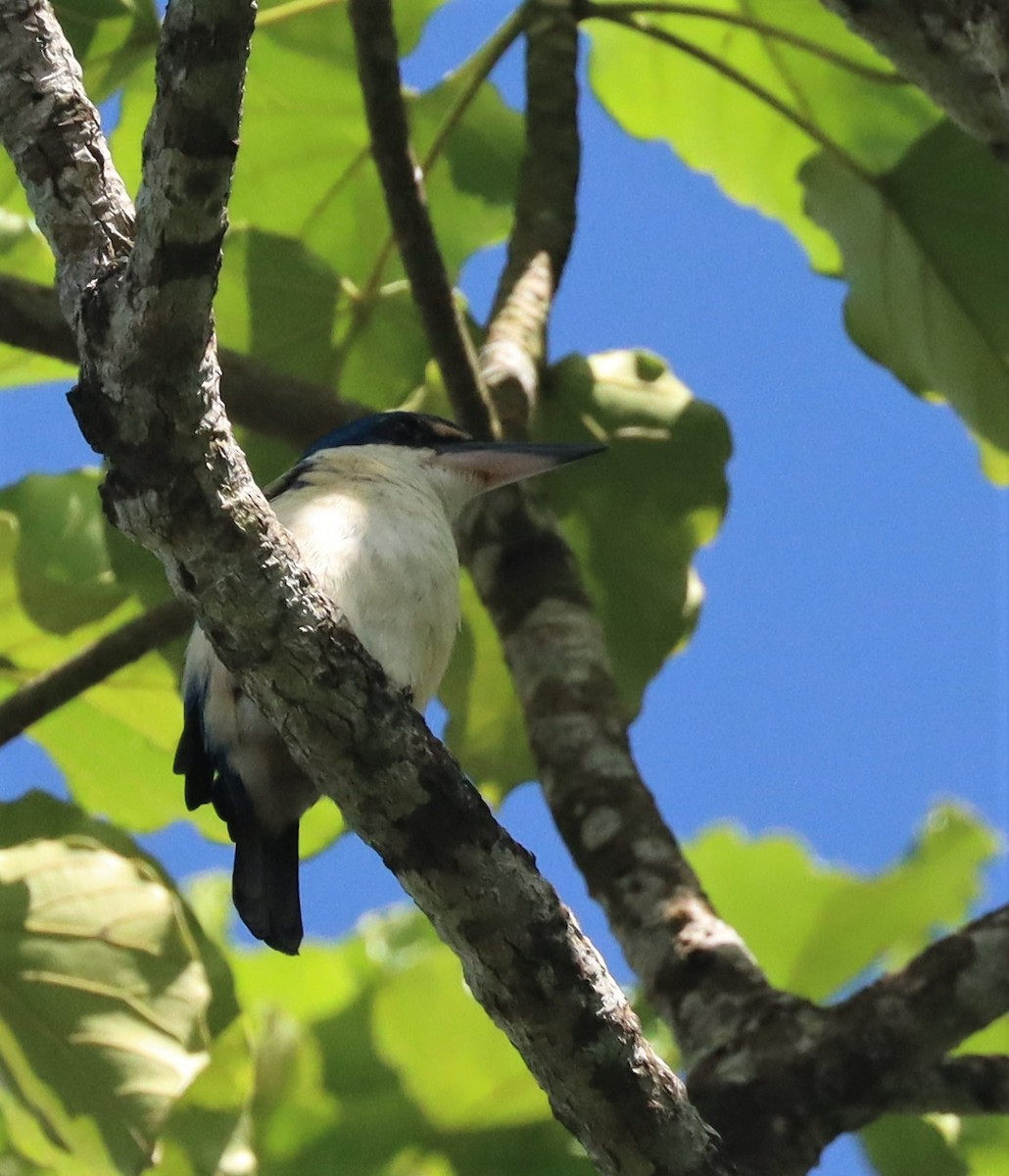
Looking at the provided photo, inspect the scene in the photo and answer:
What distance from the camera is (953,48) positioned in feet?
7.88

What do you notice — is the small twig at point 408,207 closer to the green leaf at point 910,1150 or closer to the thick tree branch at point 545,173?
the thick tree branch at point 545,173

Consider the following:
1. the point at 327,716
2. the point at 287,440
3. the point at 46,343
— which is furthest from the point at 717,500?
the point at 327,716

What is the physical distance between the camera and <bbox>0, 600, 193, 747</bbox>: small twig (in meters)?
3.13

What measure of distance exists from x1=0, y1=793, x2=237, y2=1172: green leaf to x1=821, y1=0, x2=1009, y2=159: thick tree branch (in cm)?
188

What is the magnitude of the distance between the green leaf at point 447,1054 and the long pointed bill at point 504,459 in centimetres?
118

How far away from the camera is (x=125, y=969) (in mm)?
3012

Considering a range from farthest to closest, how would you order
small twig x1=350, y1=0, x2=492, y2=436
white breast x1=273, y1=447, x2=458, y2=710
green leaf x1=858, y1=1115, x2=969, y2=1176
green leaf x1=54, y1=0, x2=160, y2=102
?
green leaf x1=54, y1=0, x2=160, y2=102 < green leaf x1=858, y1=1115, x2=969, y2=1176 < small twig x1=350, y1=0, x2=492, y2=436 < white breast x1=273, y1=447, x2=458, y2=710

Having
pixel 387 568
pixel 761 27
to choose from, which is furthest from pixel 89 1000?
pixel 761 27

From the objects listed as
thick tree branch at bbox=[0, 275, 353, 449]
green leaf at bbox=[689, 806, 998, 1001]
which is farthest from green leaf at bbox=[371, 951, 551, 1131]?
thick tree branch at bbox=[0, 275, 353, 449]

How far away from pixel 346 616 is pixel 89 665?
102 cm

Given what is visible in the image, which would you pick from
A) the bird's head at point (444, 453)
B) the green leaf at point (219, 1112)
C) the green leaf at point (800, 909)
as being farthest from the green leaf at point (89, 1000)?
the green leaf at point (800, 909)

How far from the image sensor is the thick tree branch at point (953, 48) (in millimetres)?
2359

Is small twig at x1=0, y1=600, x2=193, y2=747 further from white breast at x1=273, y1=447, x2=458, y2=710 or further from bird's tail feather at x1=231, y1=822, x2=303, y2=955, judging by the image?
bird's tail feather at x1=231, y1=822, x2=303, y2=955

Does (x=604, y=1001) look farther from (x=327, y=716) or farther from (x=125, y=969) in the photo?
(x=125, y=969)
